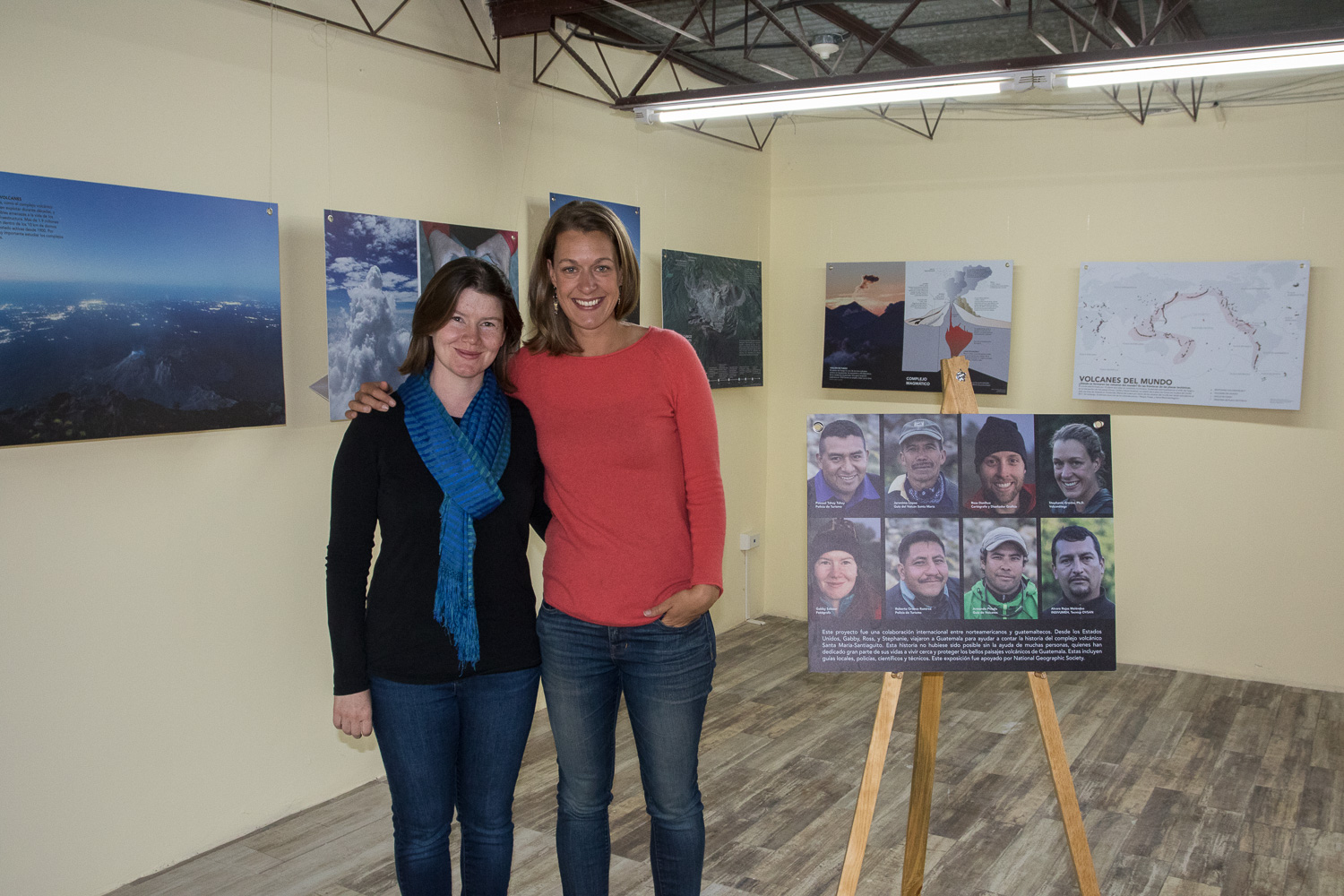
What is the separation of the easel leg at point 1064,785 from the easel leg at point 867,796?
392 millimetres

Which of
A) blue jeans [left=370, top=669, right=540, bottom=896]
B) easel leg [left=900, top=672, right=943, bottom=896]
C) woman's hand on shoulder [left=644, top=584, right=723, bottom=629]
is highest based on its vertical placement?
woman's hand on shoulder [left=644, top=584, right=723, bottom=629]

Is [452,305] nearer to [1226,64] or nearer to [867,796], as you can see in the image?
[867,796]

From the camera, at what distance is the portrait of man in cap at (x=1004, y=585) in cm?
288

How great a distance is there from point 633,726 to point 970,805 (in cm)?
210

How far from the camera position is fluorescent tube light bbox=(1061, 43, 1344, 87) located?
324 cm

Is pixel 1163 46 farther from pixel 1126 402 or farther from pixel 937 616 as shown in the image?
pixel 1126 402

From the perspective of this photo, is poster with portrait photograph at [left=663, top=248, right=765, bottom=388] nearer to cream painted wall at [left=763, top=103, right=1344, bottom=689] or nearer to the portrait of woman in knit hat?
cream painted wall at [left=763, top=103, right=1344, bottom=689]

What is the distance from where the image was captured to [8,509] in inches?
110

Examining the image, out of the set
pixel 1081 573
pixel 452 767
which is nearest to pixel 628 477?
pixel 452 767

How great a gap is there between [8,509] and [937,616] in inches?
102

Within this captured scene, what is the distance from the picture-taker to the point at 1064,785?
2.75 meters

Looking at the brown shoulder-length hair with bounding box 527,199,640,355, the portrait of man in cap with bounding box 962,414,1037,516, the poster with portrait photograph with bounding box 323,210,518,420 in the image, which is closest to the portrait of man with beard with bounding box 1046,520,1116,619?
the portrait of man in cap with bounding box 962,414,1037,516

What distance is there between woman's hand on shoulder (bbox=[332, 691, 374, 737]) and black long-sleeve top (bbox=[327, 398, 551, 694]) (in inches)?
0.6

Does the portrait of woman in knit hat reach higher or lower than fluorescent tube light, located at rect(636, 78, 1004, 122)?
lower
